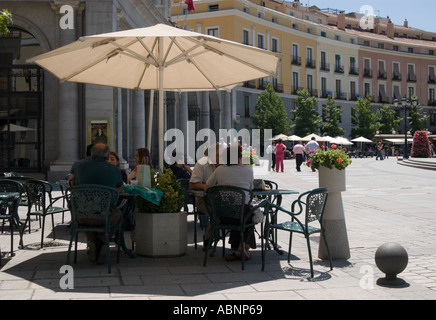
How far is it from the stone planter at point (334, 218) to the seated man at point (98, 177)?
2550 millimetres

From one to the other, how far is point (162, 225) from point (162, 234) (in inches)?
4.7

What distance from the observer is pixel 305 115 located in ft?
209

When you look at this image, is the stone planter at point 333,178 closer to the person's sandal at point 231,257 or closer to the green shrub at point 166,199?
the person's sandal at point 231,257

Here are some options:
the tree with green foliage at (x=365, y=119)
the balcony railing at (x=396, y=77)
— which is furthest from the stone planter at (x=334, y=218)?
the balcony railing at (x=396, y=77)

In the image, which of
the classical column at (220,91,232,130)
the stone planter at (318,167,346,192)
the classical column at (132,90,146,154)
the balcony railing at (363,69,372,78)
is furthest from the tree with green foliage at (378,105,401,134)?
the stone planter at (318,167,346,192)

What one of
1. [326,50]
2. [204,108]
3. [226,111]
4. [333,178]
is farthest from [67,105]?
[326,50]

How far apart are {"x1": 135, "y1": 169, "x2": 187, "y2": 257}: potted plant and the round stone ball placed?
2.54 metres

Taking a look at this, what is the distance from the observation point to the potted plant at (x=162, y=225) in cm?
744

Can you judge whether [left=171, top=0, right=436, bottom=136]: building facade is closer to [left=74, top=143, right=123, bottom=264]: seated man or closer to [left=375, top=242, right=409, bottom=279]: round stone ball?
[left=74, top=143, right=123, bottom=264]: seated man

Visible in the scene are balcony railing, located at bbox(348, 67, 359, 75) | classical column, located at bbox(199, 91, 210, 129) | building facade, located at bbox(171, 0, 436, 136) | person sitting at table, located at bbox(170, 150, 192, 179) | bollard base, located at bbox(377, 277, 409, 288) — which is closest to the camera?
bollard base, located at bbox(377, 277, 409, 288)

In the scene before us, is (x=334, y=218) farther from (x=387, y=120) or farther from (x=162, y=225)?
(x=387, y=120)

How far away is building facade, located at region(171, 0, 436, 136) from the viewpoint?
58.8m
